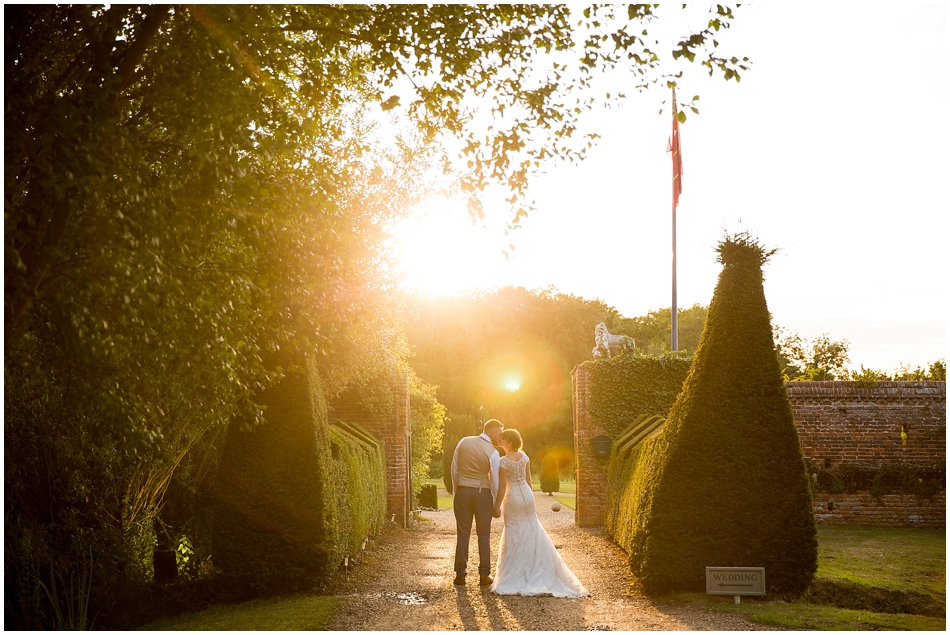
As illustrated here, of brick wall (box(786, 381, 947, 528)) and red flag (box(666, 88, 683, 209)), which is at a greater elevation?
red flag (box(666, 88, 683, 209))

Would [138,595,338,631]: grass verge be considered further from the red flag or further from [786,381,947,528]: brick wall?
the red flag

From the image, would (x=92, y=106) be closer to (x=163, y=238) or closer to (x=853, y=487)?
(x=163, y=238)

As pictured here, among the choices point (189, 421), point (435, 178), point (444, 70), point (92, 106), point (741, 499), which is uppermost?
point (435, 178)

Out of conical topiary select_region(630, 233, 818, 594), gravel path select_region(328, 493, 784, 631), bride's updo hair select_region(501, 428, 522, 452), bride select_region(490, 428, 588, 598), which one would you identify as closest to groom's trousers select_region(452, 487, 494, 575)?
bride select_region(490, 428, 588, 598)

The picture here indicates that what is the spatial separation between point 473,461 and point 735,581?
3212mm

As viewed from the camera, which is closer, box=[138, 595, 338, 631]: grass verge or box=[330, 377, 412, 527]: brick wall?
box=[138, 595, 338, 631]: grass verge

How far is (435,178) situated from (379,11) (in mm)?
7336

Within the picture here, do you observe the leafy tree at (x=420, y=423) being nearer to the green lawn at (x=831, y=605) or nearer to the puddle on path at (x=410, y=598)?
the green lawn at (x=831, y=605)

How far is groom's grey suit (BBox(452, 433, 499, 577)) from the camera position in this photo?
979cm

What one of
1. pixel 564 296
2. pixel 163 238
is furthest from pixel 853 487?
pixel 564 296

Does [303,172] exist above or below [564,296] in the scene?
below

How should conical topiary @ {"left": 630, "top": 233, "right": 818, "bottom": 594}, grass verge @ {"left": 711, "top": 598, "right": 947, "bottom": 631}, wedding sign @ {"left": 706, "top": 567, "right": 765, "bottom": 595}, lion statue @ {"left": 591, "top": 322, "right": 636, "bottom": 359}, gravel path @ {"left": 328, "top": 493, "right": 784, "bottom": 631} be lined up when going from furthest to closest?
lion statue @ {"left": 591, "top": 322, "right": 636, "bottom": 359} < conical topiary @ {"left": 630, "top": 233, "right": 818, "bottom": 594} < wedding sign @ {"left": 706, "top": 567, "right": 765, "bottom": 595} < gravel path @ {"left": 328, "top": 493, "right": 784, "bottom": 631} < grass verge @ {"left": 711, "top": 598, "right": 947, "bottom": 631}

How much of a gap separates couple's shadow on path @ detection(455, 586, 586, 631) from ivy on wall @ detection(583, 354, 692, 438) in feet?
28.1

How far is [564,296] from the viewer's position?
44969mm
